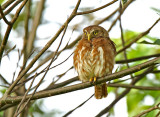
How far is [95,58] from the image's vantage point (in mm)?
4168

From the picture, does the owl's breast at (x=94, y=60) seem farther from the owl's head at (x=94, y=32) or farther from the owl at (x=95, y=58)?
the owl's head at (x=94, y=32)

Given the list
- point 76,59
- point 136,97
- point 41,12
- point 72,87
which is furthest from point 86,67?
point 41,12

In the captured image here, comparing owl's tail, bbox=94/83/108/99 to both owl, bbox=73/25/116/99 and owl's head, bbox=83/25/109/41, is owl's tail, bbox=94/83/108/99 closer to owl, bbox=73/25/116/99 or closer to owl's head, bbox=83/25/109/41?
owl, bbox=73/25/116/99

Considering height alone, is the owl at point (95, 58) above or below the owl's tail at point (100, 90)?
above

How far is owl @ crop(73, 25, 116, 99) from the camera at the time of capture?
418cm

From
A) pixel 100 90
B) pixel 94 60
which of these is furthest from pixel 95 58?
pixel 100 90

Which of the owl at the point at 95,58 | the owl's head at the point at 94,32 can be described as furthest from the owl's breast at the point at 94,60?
the owl's head at the point at 94,32

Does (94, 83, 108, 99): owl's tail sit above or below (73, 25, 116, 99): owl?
below

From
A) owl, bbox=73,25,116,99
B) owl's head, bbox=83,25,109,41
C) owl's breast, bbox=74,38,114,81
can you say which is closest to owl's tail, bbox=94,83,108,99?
owl, bbox=73,25,116,99

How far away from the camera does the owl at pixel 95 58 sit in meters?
4.18

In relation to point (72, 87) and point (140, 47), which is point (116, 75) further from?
point (140, 47)

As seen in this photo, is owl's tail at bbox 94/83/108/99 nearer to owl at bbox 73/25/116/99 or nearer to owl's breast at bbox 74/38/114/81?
owl at bbox 73/25/116/99

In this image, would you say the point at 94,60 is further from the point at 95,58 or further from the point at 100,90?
the point at 100,90

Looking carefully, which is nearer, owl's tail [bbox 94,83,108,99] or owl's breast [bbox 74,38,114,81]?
owl's breast [bbox 74,38,114,81]
